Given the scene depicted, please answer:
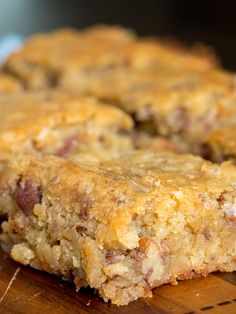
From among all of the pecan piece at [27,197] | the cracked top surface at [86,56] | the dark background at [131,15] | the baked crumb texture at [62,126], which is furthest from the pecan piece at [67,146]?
the dark background at [131,15]

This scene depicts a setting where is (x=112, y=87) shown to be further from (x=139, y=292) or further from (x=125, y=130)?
(x=139, y=292)

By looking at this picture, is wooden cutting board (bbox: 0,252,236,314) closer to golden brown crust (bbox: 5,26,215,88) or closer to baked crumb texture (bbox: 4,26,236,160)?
baked crumb texture (bbox: 4,26,236,160)

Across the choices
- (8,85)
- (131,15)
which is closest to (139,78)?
(8,85)

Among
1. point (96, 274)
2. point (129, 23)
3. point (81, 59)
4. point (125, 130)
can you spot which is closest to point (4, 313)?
point (96, 274)


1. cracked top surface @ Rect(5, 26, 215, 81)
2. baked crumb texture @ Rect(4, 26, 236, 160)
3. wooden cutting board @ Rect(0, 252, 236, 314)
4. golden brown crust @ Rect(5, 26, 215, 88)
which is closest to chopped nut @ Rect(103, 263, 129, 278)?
wooden cutting board @ Rect(0, 252, 236, 314)

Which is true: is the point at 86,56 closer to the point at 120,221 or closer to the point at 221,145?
the point at 221,145

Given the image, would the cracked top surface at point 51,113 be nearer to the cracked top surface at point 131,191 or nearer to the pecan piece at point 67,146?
the pecan piece at point 67,146
